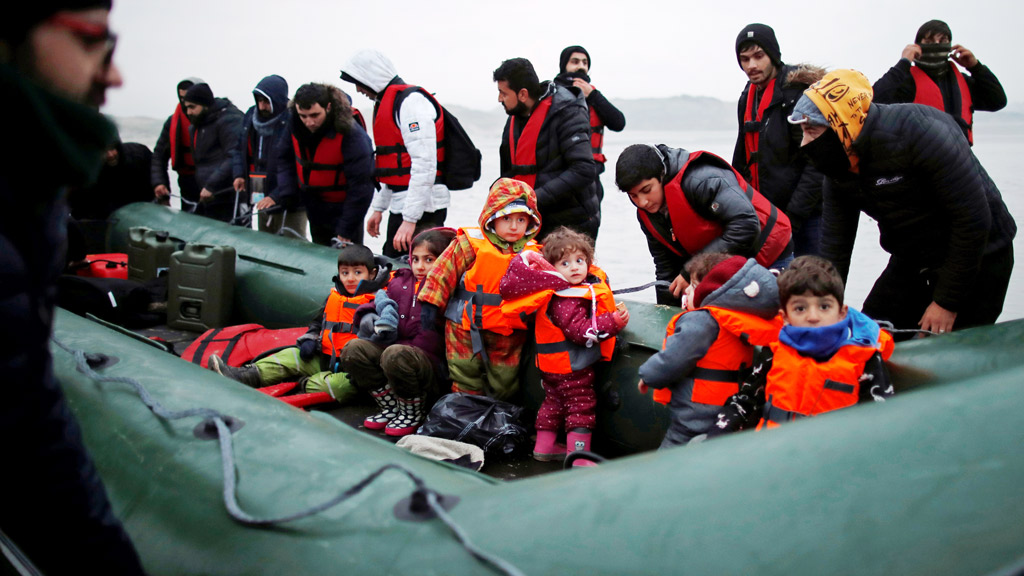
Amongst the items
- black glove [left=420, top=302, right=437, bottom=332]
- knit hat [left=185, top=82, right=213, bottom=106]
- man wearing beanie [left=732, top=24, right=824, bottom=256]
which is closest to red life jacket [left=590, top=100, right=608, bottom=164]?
man wearing beanie [left=732, top=24, right=824, bottom=256]

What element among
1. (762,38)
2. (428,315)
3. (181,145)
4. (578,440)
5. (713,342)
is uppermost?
(762,38)

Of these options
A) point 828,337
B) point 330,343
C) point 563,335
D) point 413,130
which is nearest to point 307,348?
point 330,343

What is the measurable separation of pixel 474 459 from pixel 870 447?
138 cm

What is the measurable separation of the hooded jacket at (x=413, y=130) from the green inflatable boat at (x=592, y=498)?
189 centimetres

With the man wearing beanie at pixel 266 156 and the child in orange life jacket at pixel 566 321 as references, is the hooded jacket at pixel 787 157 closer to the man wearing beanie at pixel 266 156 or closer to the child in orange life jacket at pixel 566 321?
the child in orange life jacket at pixel 566 321

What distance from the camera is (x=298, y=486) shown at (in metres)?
1.20

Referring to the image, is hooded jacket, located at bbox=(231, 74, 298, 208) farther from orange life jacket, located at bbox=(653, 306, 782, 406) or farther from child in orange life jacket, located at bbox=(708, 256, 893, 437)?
child in orange life jacket, located at bbox=(708, 256, 893, 437)

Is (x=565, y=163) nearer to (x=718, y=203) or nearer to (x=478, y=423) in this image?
(x=718, y=203)

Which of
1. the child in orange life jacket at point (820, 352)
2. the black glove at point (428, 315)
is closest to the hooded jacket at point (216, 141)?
the black glove at point (428, 315)

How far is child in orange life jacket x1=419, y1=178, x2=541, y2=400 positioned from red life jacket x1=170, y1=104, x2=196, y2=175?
10.0 feet

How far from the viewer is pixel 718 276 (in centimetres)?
188

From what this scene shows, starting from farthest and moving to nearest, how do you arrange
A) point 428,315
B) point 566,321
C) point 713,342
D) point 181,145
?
point 181,145 → point 428,315 → point 566,321 → point 713,342

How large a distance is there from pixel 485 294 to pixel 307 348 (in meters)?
0.90

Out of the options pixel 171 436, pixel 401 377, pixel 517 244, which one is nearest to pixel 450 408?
pixel 401 377
